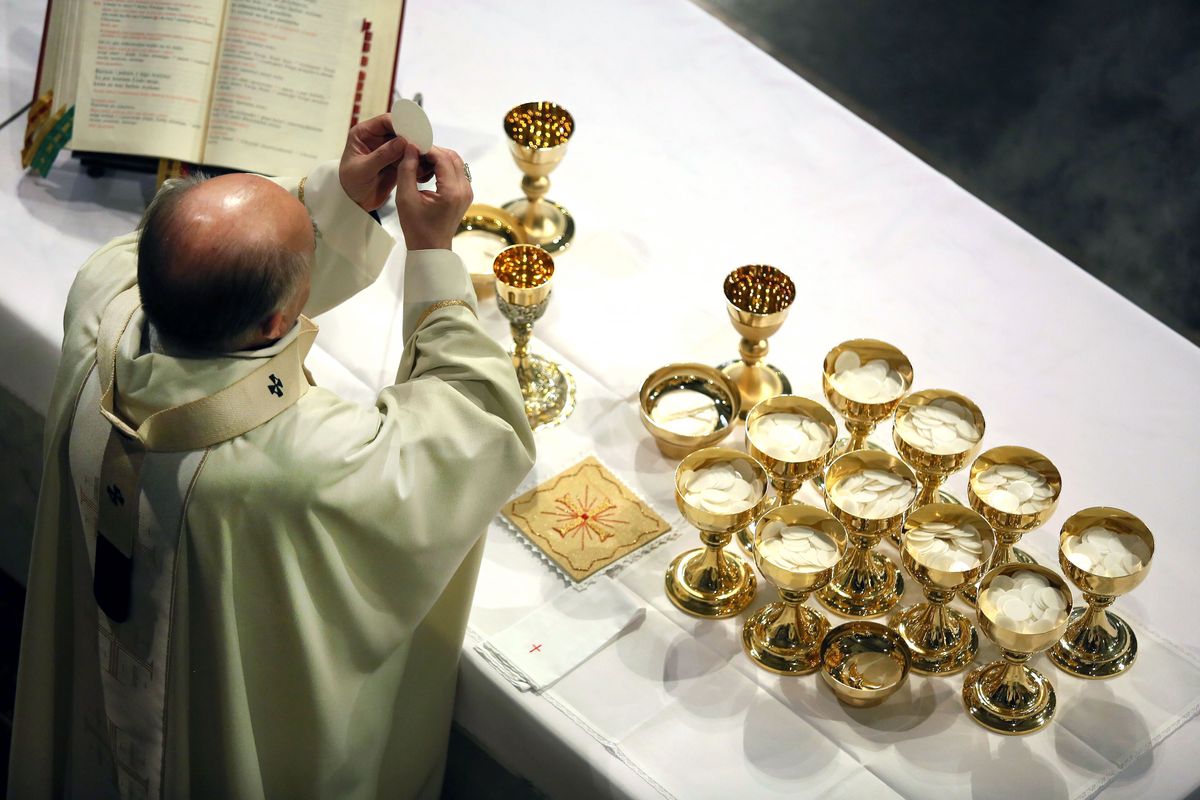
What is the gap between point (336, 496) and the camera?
1.61 meters

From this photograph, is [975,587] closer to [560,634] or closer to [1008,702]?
[1008,702]

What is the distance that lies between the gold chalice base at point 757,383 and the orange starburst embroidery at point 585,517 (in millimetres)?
319

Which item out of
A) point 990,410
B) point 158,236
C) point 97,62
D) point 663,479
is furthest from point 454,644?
point 97,62

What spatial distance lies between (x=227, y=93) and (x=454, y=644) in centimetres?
127

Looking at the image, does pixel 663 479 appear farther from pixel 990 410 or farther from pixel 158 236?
pixel 158 236

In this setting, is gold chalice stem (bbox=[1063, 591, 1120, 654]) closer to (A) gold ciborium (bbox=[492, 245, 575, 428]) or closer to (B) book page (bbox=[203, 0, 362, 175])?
(A) gold ciborium (bbox=[492, 245, 575, 428])

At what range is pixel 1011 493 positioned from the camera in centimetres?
200

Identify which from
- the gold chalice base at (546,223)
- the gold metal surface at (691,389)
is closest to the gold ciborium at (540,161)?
the gold chalice base at (546,223)

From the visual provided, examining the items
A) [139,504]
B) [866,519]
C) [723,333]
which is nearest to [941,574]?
[866,519]

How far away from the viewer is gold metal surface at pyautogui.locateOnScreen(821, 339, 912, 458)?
210 cm

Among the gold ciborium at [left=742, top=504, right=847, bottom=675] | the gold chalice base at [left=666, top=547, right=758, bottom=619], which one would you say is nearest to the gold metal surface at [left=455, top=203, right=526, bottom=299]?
the gold chalice base at [left=666, top=547, right=758, bottom=619]

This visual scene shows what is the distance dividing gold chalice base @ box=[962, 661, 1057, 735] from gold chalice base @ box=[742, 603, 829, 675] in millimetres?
222

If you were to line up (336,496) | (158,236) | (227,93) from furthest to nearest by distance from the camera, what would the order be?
(227,93)
(336,496)
(158,236)

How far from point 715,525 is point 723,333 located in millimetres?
636
